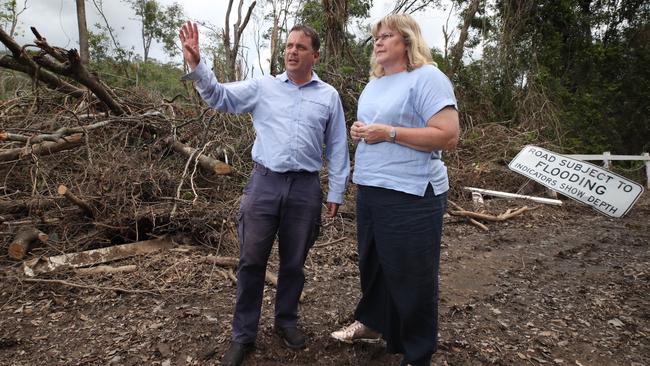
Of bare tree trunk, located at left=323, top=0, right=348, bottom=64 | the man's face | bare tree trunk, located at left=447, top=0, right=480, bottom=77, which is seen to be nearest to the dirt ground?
the man's face

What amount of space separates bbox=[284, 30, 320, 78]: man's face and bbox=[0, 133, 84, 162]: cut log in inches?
125

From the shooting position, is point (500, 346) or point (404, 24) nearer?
point (404, 24)

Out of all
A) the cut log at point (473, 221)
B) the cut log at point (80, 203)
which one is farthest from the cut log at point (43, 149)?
the cut log at point (473, 221)

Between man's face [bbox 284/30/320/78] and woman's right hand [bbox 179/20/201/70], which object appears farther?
man's face [bbox 284/30/320/78]

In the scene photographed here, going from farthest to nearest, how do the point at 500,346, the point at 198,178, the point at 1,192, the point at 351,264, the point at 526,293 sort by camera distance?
1. the point at 198,178
2. the point at 1,192
3. the point at 351,264
4. the point at 526,293
5. the point at 500,346

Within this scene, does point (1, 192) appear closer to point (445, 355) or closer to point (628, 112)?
point (445, 355)

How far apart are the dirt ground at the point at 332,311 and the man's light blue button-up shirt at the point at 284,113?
3.64ft

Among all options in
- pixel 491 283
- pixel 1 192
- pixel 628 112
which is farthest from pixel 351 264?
pixel 628 112

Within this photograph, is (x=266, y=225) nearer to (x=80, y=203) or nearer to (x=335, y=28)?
(x=80, y=203)

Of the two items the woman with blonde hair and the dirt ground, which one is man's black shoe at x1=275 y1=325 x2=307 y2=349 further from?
the woman with blonde hair

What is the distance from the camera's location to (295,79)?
7.93ft

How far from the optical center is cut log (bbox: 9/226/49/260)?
367 cm

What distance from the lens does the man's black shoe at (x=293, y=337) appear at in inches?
101

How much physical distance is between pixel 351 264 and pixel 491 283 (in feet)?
4.13
